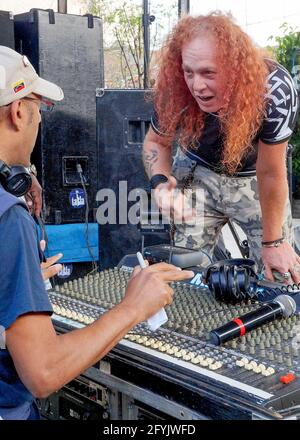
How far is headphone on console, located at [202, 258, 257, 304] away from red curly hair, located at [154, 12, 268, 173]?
918 millimetres

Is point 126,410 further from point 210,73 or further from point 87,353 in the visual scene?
point 210,73

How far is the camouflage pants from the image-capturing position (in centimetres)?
286

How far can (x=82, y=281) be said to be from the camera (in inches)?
78.9

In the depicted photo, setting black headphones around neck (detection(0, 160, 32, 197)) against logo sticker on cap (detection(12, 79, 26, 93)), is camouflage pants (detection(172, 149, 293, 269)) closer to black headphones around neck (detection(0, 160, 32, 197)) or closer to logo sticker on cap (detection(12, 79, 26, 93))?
black headphones around neck (detection(0, 160, 32, 197))

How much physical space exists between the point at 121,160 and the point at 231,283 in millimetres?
2400

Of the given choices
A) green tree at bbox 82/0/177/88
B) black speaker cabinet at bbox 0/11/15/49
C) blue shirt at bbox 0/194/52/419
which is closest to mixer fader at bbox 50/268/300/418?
blue shirt at bbox 0/194/52/419

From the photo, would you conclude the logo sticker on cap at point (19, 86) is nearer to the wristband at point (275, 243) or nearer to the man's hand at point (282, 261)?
the man's hand at point (282, 261)

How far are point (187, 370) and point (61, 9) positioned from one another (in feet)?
14.2

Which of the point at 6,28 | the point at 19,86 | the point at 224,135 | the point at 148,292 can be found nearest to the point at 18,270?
the point at 148,292

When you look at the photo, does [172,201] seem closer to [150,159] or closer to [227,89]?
[150,159]

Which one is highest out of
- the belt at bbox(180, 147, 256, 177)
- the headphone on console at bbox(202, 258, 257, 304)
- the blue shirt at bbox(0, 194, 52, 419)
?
the belt at bbox(180, 147, 256, 177)

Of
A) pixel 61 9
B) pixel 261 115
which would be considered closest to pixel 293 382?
pixel 261 115

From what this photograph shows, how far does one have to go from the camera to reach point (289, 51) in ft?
27.0

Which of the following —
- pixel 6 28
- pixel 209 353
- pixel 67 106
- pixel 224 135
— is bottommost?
pixel 209 353
